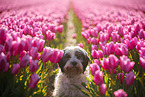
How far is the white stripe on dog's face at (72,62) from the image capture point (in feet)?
10.1

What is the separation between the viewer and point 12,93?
1.79 m

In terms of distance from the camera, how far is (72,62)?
3.07 m

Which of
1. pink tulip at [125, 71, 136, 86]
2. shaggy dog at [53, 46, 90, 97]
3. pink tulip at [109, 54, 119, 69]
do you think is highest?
pink tulip at [109, 54, 119, 69]

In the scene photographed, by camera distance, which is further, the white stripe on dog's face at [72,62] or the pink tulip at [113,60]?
the white stripe on dog's face at [72,62]

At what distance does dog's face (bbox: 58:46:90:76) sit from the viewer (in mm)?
3078

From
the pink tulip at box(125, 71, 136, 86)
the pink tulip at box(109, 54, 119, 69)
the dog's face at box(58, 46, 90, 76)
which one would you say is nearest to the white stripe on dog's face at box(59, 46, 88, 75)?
the dog's face at box(58, 46, 90, 76)

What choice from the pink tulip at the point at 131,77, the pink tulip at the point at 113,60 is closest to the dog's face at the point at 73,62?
the pink tulip at the point at 113,60

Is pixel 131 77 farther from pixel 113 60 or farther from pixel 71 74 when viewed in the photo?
pixel 71 74

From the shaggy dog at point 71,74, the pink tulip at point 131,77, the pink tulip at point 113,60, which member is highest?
→ the pink tulip at point 113,60

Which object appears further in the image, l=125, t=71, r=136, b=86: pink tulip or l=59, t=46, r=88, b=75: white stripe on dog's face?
l=59, t=46, r=88, b=75: white stripe on dog's face

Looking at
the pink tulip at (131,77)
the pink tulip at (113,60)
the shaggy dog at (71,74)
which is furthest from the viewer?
the shaggy dog at (71,74)

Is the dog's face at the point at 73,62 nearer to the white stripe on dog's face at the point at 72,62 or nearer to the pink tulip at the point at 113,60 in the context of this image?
→ the white stripe on dog's face at the point at 72,62

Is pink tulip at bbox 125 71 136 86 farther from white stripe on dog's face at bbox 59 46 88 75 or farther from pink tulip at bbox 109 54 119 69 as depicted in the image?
white stripe on dog's face at bbox 59 46 88 75

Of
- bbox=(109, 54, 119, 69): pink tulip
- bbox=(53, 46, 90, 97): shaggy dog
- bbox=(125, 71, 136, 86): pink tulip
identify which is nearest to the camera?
bbox=(125, 71, 136, 86): pink tulip
